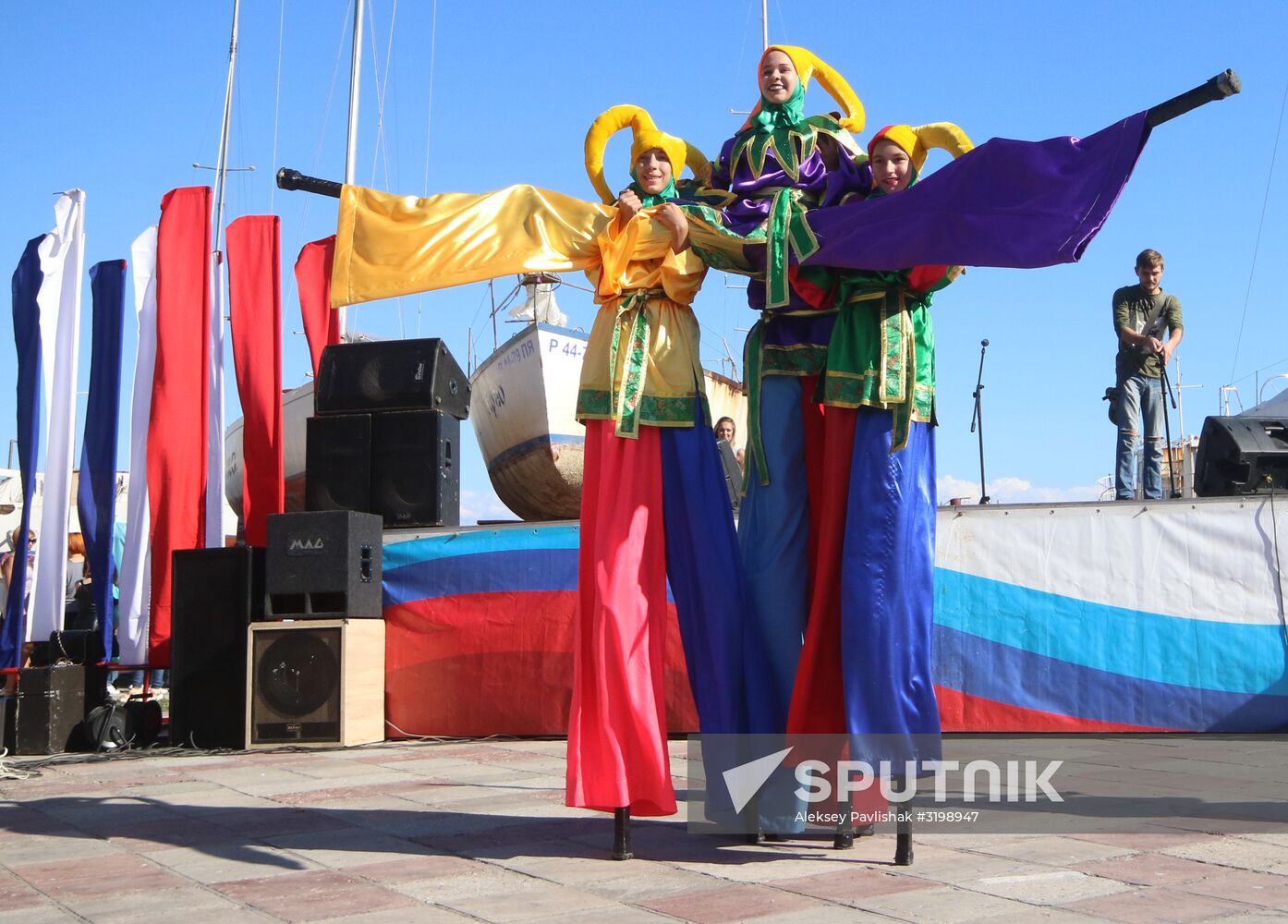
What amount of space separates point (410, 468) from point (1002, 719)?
3430 millimetres

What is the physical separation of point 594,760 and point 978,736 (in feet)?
11.3

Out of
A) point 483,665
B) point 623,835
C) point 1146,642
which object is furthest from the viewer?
point 483,665

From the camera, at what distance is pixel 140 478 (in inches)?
277

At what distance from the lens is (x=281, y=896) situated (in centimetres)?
270

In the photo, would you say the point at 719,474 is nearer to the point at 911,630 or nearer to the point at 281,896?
the point at 911,630

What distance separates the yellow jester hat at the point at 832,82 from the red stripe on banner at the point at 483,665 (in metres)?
3.24

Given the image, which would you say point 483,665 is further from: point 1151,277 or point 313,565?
point 1151,277

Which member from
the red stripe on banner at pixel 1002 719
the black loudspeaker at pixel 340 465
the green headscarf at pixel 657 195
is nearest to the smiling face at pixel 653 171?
the green headscarf at pixel 657 195

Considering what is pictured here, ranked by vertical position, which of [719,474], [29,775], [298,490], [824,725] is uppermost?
[298,490]

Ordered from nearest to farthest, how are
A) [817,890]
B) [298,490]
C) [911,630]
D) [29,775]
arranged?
1. [817,890]
2. [911,630]
3. [29,775]
4. [298,490]

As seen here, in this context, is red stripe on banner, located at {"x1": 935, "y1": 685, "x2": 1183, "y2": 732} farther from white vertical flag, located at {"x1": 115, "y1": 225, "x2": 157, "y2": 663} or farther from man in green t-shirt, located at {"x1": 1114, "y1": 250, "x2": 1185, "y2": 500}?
white vertical flag, located at {"x1": 115, "y1": 225, "x2": 157, "y2": 663}

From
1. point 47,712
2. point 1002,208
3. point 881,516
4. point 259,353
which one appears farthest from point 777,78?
point 47,712

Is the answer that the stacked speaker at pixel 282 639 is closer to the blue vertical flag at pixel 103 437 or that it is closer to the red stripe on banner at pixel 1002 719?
the blue vertical flag at pixel 103 437

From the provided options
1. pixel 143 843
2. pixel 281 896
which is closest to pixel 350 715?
pixel 143 843
